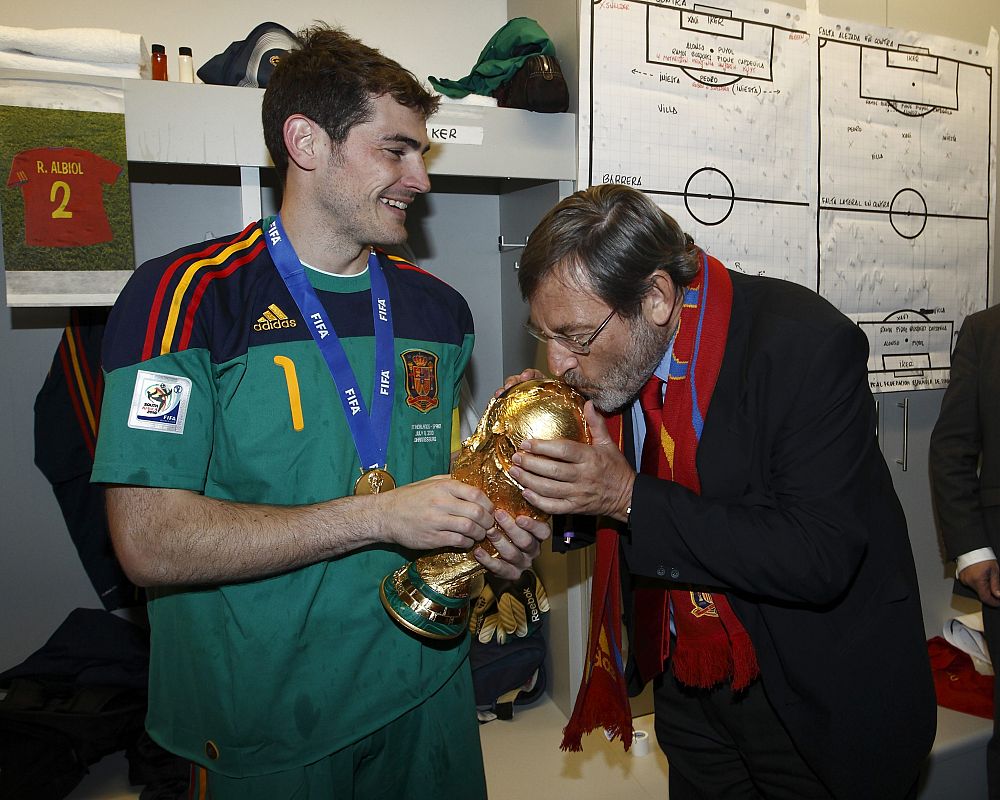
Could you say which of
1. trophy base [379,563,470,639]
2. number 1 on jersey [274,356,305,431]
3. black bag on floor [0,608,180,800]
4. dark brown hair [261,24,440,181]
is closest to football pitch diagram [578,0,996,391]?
dark brown hair [261,24,440,181]

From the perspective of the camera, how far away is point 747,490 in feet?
4.35

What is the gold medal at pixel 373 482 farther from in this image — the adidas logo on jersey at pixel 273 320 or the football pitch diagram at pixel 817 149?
the football pitch diagram at pixel 817 149

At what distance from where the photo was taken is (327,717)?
1.33 m

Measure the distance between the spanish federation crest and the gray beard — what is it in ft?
0.91

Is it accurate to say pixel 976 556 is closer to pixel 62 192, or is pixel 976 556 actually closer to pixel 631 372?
pixel 631 372

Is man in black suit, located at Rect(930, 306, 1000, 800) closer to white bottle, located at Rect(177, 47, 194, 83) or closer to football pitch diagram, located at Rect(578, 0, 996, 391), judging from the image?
football pitch diagram, located at Rect(578, 0, 996, 391)

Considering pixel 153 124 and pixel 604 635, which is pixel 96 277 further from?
pixel 604 635

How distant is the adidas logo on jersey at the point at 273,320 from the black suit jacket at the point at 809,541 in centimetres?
72

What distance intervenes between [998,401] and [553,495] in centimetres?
183

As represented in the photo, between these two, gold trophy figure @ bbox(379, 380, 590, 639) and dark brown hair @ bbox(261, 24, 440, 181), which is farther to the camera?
dark brown hair @ bbox(261, 24, 440, 181)

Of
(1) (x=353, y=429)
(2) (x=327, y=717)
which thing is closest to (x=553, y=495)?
(1) (x=353, y=429)

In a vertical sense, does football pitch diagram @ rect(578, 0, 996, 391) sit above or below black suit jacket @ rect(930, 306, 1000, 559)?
above

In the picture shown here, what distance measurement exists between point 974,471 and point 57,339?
3.12m

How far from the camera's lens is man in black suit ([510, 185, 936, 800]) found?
1229mm
